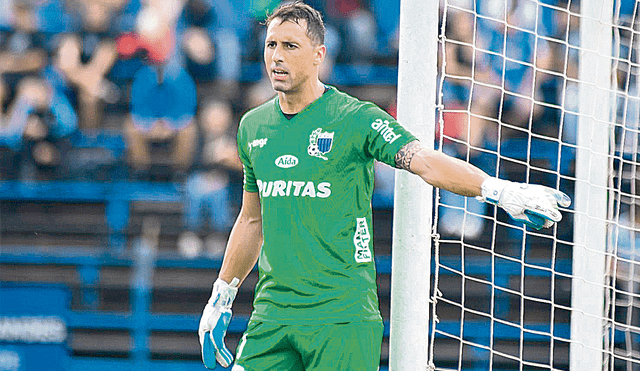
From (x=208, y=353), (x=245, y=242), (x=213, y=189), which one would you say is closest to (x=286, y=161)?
(x=245, y=242)

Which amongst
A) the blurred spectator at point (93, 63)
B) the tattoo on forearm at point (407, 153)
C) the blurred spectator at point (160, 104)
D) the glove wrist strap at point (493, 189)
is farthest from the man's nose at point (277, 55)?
the blurred spectator at point (93, 63)

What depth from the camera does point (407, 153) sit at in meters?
2.94

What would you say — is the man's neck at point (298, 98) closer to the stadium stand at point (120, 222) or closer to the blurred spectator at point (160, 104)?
the stadium stand at point (120, 222)

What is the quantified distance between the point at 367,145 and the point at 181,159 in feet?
14.4

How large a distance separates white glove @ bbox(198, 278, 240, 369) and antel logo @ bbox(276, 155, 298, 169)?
1.95 ft

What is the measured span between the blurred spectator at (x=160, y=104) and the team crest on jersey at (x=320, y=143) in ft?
13.7

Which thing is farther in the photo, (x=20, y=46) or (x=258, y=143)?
(x=20, y=46)

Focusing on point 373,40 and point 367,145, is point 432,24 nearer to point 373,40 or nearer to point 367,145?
point 367,145

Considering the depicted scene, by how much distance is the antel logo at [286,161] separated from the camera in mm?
3195

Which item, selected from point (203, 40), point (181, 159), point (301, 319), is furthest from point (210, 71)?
point (301, 319)

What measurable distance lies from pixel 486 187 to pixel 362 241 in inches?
23.3

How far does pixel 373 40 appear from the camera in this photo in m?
7.35

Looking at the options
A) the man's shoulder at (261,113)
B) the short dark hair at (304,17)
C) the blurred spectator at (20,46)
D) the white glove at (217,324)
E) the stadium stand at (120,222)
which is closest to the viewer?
the short dark hair at (304,17)

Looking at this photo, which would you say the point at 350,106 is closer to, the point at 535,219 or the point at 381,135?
the point at 381,135
